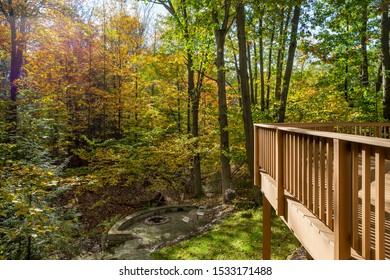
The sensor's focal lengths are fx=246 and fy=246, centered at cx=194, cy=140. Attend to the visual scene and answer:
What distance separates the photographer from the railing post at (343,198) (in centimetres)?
146

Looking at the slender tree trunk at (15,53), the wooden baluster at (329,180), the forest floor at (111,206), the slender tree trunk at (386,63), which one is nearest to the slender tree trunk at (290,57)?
the slender tree trunk at (386,63)

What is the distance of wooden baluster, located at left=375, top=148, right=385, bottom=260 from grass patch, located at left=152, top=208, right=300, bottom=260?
3584mm

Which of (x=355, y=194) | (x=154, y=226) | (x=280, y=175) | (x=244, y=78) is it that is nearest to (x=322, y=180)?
(x=355, y=194)

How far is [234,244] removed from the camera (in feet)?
16.9

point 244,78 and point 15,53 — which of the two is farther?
point 15,53

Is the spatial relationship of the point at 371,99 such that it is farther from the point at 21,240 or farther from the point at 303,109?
the point at 21,240

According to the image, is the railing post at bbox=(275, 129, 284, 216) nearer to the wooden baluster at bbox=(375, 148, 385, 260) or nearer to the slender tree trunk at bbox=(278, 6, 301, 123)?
the wooden baluster at bbox=(375, 148, 385, 260)

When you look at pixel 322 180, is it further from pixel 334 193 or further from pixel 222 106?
pixel 222 106

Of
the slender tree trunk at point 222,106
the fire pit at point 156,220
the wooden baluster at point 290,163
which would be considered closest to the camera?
the wooden baluster at point 290,163

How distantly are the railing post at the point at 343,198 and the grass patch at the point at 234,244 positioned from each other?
3.36 meters

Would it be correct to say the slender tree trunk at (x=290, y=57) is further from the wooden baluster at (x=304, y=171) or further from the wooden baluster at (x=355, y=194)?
the wooden baluster at (x=355, y=194)

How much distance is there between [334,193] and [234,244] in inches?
161

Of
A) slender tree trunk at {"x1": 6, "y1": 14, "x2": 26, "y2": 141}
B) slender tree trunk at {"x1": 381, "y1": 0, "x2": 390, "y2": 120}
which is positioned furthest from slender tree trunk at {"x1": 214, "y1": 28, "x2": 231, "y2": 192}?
slender tree trunk at {"x1": 6, "y1": 14, "x2": 26, "y2": 141}

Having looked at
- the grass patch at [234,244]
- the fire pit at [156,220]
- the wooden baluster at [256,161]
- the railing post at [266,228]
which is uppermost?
the wooden baluster at [256,161]
